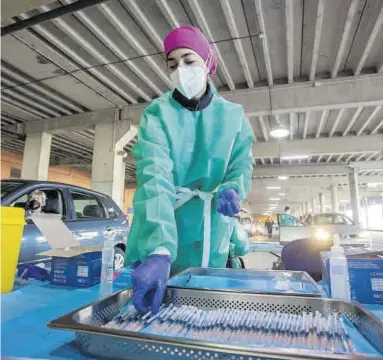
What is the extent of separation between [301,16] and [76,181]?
12.8 metres

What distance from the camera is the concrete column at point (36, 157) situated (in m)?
7.15

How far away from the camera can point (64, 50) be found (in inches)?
172

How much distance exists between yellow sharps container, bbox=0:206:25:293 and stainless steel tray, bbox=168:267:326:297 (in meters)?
0.66

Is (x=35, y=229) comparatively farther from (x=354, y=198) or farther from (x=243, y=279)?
(x=354, y=198)

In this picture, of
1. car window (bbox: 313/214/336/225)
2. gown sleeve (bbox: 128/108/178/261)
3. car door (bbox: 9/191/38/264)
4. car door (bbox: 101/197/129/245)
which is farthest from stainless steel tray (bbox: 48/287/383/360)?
car window (bbox: 313/214/336/225)

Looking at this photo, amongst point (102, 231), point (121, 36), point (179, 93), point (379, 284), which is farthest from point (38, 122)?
point (379, 284)

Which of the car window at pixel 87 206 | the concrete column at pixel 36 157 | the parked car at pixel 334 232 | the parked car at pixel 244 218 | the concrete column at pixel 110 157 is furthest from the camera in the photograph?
the concrete column at pixel 36 157

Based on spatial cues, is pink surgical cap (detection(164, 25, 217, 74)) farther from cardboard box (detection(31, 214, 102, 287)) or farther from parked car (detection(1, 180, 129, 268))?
parked car (detection(1, 180, 129, 268))

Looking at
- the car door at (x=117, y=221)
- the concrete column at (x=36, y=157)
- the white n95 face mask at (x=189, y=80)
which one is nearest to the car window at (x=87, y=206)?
the car door at (x=117, y=221)

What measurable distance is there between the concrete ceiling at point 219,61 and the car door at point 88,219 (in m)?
2.19

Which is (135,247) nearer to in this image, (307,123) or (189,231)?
(189,231)

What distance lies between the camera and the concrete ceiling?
3574mm

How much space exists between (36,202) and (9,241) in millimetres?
1854

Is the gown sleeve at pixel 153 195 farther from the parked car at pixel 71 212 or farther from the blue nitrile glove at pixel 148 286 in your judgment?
the parked car at pixel 71 212
